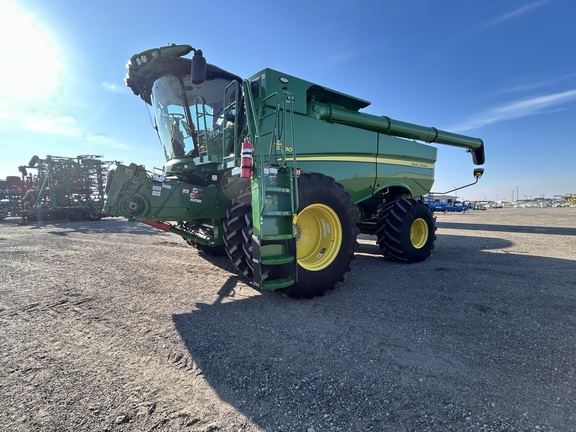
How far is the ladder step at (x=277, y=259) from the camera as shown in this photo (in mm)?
3220

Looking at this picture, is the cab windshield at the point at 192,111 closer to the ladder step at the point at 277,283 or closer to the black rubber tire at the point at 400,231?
the ladder step at the point at 277,283

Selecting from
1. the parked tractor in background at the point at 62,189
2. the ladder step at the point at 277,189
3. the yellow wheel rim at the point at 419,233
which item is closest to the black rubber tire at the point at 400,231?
the yellow wheel rim at the point at 419,233

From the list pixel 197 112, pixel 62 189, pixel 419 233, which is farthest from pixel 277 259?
pixel 62 189

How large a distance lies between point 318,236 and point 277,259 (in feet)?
3.38

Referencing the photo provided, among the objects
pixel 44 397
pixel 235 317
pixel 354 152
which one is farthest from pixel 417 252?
pixel 44 397

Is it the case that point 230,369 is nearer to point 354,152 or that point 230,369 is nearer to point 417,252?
point 354,152

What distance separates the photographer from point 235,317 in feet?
10.7

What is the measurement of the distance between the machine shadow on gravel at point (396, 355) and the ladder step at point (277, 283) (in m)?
0.35

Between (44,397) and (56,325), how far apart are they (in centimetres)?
141

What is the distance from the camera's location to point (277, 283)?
3.29 meters

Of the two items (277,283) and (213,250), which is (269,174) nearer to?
(277,283)

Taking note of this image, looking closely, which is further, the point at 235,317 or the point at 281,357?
the point at 235,317

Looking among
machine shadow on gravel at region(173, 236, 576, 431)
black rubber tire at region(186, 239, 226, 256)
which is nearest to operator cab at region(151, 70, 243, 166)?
black rubber tire at region(186, 239, 226, 256)

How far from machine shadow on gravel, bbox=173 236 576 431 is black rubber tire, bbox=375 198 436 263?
1.44m
